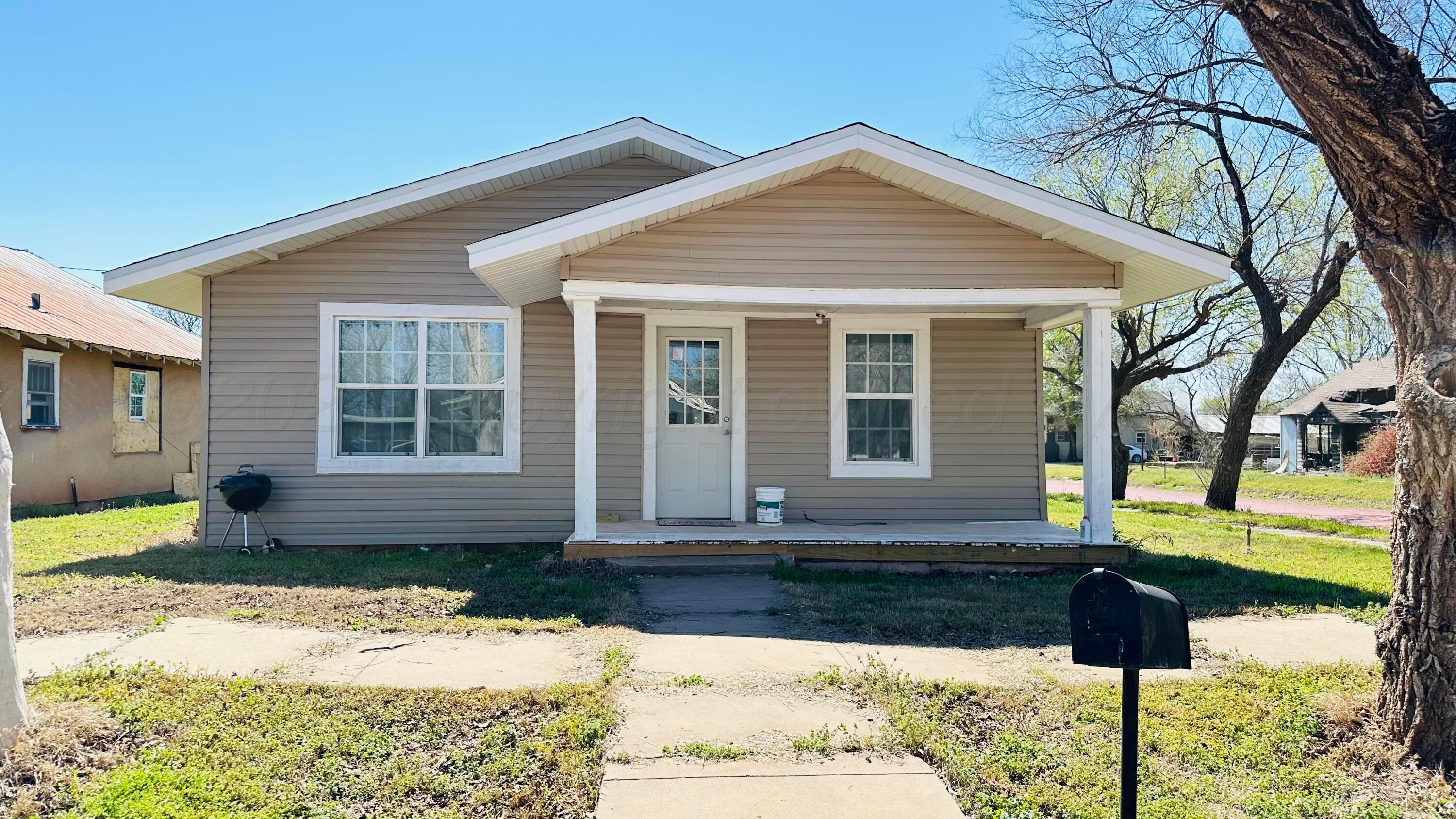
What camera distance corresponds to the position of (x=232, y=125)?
1684cm

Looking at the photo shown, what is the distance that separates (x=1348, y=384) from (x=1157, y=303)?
73.9 ft

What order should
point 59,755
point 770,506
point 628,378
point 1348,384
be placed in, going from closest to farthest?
1. point 59,755
2. point 770,506
3. point 628,378
4. point 1348,384

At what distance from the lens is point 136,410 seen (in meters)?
15.4

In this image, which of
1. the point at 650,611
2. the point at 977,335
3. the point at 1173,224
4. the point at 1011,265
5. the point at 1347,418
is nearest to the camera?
the point at 650,611

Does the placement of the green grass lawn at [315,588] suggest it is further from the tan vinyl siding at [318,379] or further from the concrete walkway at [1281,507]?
the concrete walkway at [1281,507]

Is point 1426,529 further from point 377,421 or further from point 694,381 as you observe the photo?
point 377,421

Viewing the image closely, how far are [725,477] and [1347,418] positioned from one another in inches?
1256

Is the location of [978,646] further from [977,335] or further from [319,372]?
[319,372]

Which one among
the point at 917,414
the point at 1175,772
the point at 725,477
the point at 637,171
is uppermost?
the point at 637,171

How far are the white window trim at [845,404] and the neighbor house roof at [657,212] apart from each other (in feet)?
4.38

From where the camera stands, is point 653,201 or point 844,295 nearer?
point 653,201

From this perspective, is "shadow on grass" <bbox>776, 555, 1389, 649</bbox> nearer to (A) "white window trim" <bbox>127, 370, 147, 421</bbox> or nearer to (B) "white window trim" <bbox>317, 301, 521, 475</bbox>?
(B) "white window trim" <bbox>317, 301, 521, 475</bbox>

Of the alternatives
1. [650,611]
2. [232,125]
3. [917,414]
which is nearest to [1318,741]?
[650,611]

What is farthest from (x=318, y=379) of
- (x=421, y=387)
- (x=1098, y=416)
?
(x=1098, y=416)
